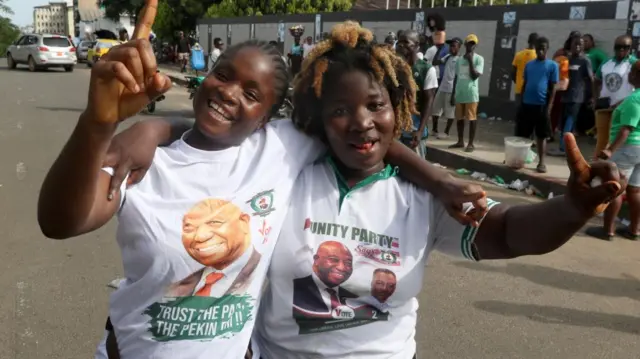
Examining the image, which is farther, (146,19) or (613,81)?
(613,81)

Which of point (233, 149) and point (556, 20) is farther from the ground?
point (556, 20)

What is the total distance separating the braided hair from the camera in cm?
165

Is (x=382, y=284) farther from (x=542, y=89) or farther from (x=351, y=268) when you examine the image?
(x=542, y=89)

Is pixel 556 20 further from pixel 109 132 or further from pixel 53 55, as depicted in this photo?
pixel 53 55

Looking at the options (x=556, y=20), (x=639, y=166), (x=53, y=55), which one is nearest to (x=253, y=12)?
(x=53, y=55)

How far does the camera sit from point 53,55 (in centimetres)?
2428

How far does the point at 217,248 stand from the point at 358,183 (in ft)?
1.42

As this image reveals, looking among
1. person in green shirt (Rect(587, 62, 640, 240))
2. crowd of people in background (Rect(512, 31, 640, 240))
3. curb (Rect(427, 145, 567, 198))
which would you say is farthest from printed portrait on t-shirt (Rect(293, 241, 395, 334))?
curb (Rect(427, 145, 567, 198))

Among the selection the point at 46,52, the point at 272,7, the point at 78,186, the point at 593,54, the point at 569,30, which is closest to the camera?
the point at 78,186

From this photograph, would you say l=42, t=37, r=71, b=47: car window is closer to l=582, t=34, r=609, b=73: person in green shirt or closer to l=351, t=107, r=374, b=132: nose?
l=582, t=34, r=609, b=73: person in green shirt

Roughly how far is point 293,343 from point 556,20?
10884mm

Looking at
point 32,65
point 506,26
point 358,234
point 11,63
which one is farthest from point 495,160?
point 11,63

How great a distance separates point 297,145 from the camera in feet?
5.62

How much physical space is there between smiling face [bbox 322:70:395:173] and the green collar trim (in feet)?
0.10
